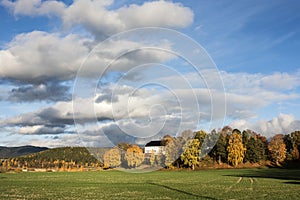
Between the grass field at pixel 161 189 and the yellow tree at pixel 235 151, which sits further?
the yellow tree at pixel 235 151

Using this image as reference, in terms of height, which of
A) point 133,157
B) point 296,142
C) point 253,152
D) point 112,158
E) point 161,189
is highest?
point 296,142

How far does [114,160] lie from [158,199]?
26181 mm

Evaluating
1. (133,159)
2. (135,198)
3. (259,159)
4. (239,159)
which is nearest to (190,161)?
(239,159)

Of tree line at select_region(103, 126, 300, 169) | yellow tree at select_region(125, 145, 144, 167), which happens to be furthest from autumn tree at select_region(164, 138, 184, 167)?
tree line at select_region(103, 126, 300, 169)

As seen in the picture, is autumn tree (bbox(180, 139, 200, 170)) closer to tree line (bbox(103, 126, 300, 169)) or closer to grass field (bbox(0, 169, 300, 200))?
tree line (bbox(103, 126, 300, 169))

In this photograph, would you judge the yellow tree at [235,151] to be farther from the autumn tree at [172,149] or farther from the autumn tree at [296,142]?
the autumn tree at [172,149]

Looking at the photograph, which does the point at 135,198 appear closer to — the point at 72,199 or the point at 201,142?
the point at 72,199

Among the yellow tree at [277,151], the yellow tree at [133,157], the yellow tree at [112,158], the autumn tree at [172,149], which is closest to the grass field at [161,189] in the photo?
the yellow tree at [112,158]

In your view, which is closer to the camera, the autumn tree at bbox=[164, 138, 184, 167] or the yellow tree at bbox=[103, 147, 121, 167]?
the yellow tree at bbox=[103, 147, 121, 167]

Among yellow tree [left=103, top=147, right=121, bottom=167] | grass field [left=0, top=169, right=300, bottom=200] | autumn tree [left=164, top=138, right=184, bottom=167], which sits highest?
autumn tree [left=164, top=138, right=184, bottom=167]

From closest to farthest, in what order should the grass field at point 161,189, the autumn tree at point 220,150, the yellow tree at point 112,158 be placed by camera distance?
1. the grass field at point 161,189
2. the yellow tree at point 112,158
3. the autumn tree at point 220,150

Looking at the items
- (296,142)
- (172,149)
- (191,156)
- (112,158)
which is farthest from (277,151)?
(112,158)

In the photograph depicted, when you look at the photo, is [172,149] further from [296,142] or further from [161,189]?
[296,142]

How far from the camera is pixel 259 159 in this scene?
11519cm
